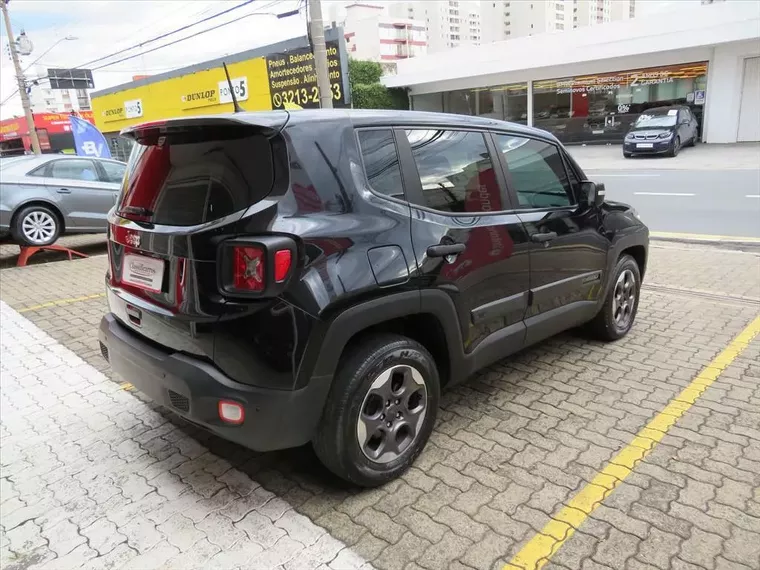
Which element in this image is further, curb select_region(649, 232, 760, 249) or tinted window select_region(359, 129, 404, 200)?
curb select_region(649, 232, 760, 249)

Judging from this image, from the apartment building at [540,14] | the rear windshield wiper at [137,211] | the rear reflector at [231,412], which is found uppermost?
the apartment building at [540,14]

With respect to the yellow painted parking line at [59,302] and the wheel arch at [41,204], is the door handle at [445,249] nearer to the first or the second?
the yellow painted parking line at [59,302]

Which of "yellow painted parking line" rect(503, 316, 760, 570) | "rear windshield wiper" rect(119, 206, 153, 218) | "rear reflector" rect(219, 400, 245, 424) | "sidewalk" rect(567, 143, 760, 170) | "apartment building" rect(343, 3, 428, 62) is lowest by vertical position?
"sidewalk" rect(567, 143, 760, 170)

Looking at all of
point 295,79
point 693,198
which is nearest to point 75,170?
point 693,198

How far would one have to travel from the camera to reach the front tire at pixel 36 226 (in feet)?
27.6

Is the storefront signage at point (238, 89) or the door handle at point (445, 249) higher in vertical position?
the storefront signage at point (238, 89)

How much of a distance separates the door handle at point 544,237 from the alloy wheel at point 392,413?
121 centimetres

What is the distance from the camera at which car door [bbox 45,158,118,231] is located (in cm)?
889

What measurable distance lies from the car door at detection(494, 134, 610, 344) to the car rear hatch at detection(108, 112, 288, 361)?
1.61 m

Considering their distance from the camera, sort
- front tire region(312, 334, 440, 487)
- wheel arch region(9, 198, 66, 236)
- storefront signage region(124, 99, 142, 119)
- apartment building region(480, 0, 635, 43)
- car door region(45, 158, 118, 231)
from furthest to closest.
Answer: apartment building region(480, 0, 635, 43), storefront signage region(124, 99, 142, 119), car door region(45, 158, 118, 231), wheel arch region(9, 198, 66, 236), front tire region(312, 334, 440, 487)

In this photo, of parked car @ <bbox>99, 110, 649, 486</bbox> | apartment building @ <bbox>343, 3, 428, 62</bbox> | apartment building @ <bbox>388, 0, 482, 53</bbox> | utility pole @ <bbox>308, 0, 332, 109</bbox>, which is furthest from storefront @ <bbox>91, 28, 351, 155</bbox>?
apartment building @ <bbox>388, 0, 482, 53</bbox>

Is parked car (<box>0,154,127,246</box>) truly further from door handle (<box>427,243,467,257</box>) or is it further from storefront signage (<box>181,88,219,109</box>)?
storefront signage (<box>181,88,219,109</box>)

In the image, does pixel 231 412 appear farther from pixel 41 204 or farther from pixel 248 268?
pixel 41 204

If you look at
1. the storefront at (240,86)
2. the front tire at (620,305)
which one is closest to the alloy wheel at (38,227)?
the front tire at (620,305)
